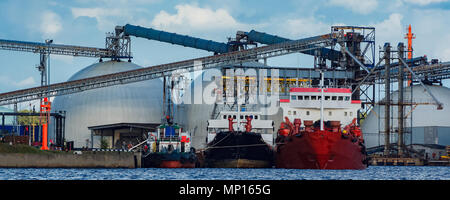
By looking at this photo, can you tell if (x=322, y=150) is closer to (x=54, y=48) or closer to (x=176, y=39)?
(x=176, y=39)

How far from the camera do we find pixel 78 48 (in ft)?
445

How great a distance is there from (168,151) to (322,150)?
22.3 meters

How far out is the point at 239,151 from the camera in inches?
3531

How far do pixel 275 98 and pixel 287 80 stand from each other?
7.05m

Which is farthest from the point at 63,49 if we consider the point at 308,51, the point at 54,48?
the point at 308,51

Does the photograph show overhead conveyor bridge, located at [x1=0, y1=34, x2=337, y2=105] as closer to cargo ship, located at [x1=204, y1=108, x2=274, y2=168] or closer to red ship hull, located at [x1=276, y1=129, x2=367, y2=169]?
cargo ship, located at [x1=204, y1=108, x2=274, y2=168]

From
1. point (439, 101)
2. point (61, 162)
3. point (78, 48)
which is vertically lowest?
point (61, 162)

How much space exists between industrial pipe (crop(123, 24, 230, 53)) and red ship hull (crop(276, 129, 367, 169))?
51135mm

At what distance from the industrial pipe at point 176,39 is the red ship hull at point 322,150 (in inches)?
2013
